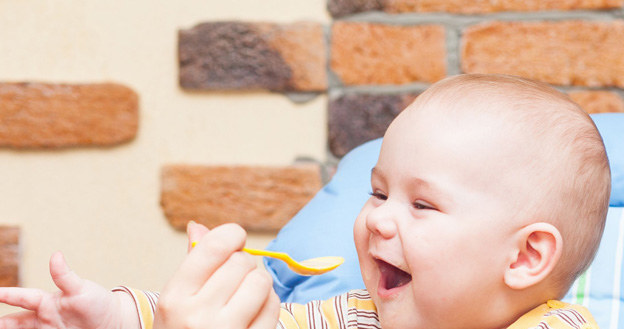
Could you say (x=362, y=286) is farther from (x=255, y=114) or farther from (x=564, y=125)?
(x=255, y=114)

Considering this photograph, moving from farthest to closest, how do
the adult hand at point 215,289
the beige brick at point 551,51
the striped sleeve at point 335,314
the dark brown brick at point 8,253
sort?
1. the dark brown brick at point 8,253
2. the beige brick at point 551,51
3. the striped sleeve at point 335,314
4. the adult hand at point 215,289

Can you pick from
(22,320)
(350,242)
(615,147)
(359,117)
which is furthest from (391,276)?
(359,117)

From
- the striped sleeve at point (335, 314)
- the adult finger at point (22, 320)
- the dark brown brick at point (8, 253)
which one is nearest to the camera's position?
the adult finger at point (22, 320)

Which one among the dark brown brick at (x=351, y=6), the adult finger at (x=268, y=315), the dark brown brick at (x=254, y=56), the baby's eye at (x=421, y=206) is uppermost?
the dark brown brick at (x=351, y=6)

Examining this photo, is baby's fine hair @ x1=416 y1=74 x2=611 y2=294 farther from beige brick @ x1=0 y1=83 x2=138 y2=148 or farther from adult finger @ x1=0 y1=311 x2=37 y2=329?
beige brick @ x1=0 y1=83 x2=138 y2=148

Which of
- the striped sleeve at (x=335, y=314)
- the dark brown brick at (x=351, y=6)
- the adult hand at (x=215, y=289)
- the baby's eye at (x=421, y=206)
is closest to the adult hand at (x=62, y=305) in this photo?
the adult hand at (x=215, y=289)

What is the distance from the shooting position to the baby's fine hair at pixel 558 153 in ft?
2.48

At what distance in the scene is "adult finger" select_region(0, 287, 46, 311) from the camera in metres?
0.70

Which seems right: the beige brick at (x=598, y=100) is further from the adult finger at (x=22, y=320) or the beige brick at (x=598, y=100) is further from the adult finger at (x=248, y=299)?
the adult finger at (x=22, y=320)

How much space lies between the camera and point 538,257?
755 millimetres

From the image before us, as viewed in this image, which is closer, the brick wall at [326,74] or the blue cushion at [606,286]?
the blue cushion at [606,286]

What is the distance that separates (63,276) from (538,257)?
48 centimetres

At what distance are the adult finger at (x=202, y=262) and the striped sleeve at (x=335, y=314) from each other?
0.80 ft

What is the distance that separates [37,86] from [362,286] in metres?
0.83
